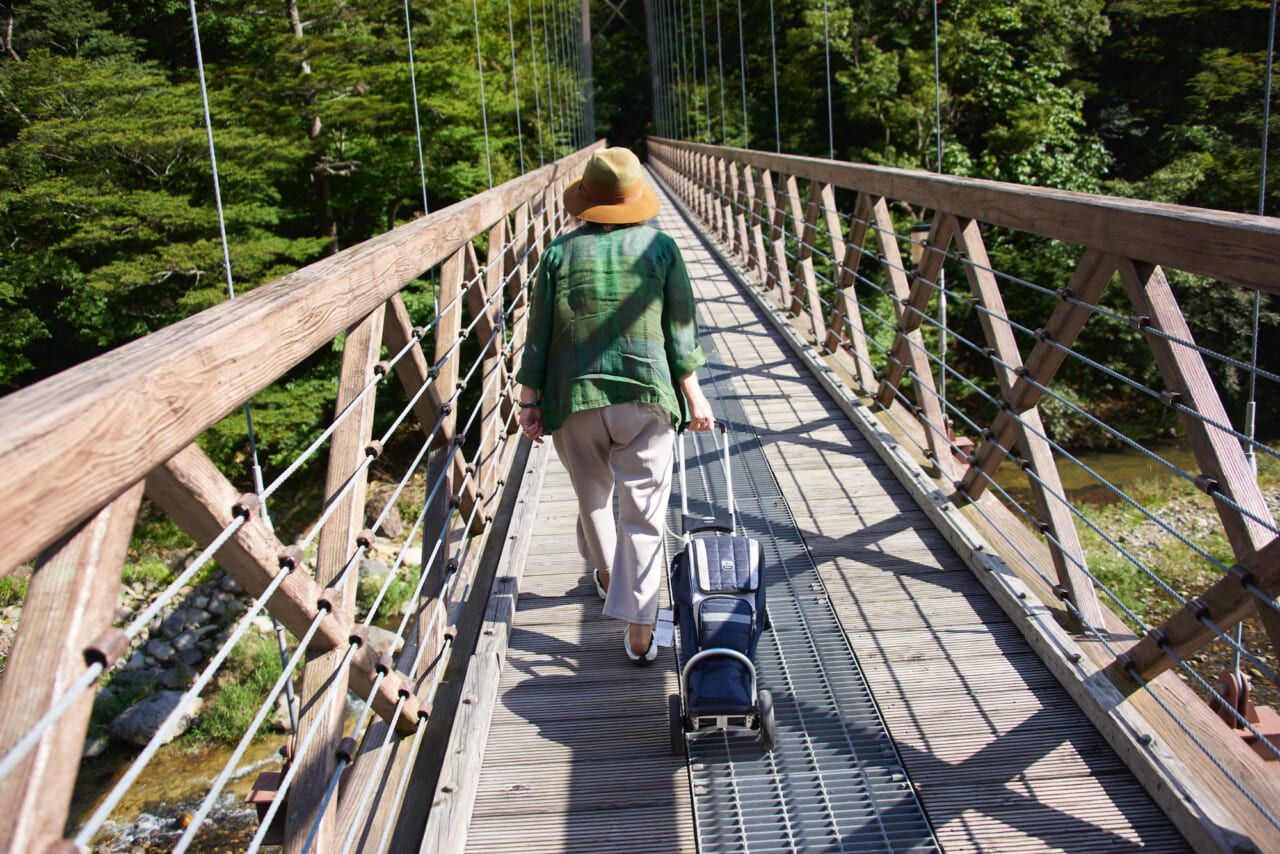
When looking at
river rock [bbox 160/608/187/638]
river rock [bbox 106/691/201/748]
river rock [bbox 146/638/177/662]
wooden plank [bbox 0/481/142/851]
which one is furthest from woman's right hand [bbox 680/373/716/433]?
river rock [bbox 160/608/187/638]

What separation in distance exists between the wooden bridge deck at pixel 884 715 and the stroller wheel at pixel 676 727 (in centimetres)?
2

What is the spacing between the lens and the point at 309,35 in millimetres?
12055

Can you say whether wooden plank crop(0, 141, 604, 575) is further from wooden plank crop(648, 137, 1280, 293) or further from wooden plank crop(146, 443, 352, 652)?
wooden plank crop(648, 137, 1280, 293)

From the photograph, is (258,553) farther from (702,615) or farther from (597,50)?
(597,50)

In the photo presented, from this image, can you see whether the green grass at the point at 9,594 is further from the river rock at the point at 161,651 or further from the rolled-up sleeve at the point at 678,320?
the rolled-up sleeve at the point at 678,320

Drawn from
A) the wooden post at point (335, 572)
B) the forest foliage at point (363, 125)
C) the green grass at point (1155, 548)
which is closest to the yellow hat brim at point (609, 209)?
the wooden post at point (335, 572)

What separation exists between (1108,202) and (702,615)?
0.98 meters

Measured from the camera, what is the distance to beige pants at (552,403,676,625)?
1620 mm

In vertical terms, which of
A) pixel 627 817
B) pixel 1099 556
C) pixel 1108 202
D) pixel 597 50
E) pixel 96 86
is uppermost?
pixel 597 50

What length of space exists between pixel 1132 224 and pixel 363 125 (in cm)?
1241

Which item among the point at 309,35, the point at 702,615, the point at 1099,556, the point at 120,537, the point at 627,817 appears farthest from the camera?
the point at 309,35

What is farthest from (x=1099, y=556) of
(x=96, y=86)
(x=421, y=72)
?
(x=96, y=86)

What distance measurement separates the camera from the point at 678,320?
5.34 feet

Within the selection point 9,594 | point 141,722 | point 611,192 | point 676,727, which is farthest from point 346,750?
point 9,594
